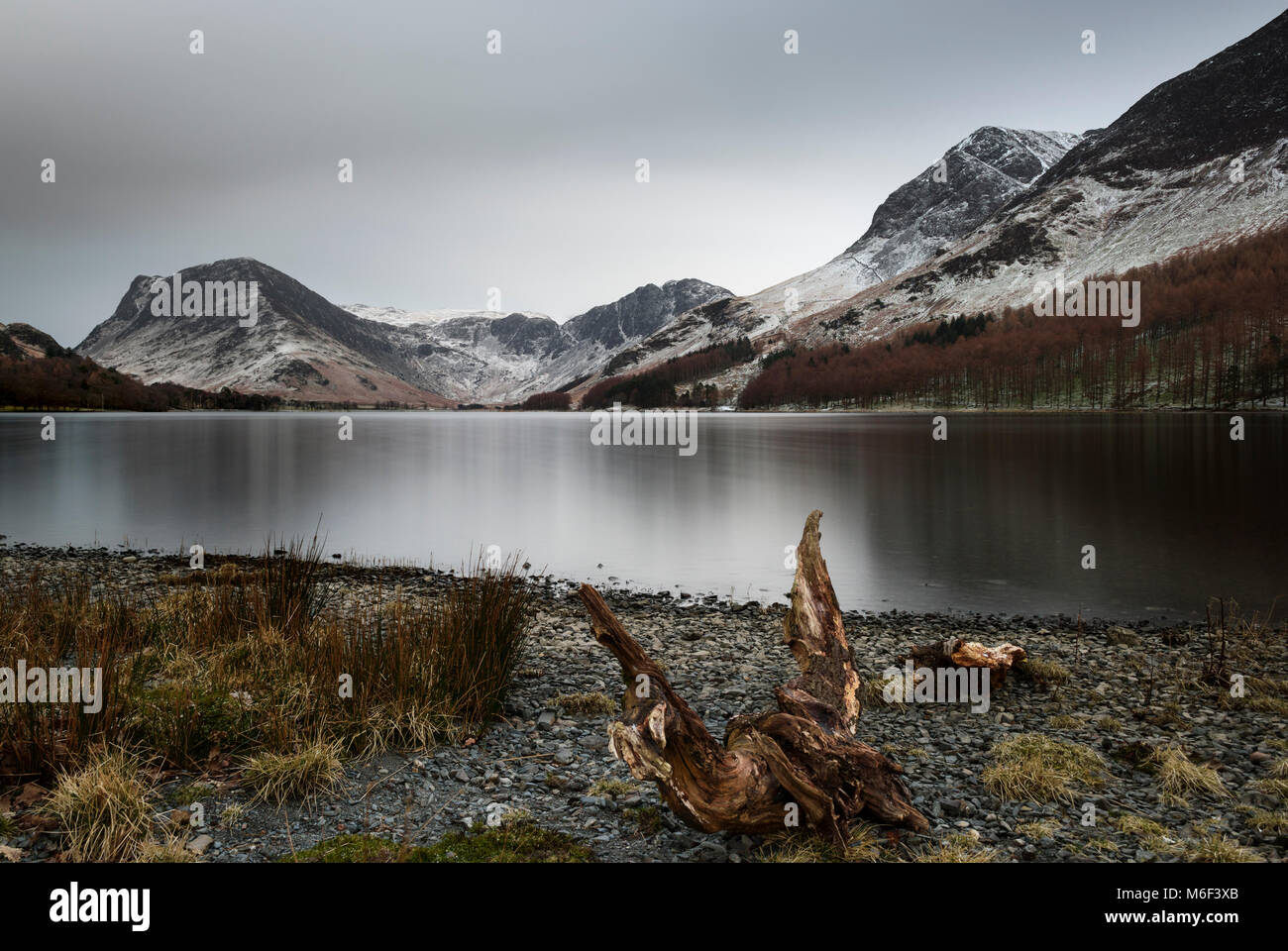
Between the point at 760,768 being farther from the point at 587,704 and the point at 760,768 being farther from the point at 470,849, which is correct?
the point at 587,704

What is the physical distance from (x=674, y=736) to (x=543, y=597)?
12388mm

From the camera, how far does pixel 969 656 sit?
10.9m

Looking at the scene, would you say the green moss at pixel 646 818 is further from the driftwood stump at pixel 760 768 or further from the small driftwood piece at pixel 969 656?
the small driftwood piece at pixel 969 656

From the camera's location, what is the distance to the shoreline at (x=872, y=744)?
6129mm

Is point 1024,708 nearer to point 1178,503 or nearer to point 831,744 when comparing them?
point 831,744

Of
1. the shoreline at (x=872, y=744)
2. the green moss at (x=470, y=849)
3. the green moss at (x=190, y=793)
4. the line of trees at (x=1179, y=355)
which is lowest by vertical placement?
the shoreline at (x=872, y=744)

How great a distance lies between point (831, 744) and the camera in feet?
20.6

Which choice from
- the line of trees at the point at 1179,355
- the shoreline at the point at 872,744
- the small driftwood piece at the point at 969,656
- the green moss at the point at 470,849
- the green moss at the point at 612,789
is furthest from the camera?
the line of trees at the point at 1179,355

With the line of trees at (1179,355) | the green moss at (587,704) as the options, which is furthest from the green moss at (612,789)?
the line of trees at (1179,355)

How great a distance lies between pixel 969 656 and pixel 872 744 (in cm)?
331

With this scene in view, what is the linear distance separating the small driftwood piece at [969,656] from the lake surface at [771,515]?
7370mm

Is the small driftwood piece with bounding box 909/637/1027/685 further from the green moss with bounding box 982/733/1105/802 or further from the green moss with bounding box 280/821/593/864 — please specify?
the green moss with bounding box 280/821/593/864

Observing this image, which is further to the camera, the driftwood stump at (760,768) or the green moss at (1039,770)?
the green moss at (1039,770)
